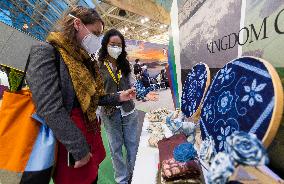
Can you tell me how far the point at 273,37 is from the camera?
1.07 meters

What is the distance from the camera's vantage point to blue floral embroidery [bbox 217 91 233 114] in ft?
3.53

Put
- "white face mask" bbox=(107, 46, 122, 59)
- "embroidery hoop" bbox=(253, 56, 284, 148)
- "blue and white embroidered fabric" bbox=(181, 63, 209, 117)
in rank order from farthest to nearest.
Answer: "white face mask" bbox=(107, 46, 122, 59) → "blue and white embroidered fabric" bbox=(181, 63, 209, 117) → "embroidery hoop" bbox=(253, 56, 284, 148)

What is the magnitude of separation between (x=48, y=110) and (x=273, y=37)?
1100 millimetres

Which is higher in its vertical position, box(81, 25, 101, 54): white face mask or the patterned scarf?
box(81, 25, 101, 54): white face mask

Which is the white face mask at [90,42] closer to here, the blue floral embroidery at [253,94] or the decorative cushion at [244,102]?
the decorative cushion at [244,102]

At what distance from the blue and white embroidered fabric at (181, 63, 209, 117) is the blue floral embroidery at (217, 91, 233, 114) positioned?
0.42 metres

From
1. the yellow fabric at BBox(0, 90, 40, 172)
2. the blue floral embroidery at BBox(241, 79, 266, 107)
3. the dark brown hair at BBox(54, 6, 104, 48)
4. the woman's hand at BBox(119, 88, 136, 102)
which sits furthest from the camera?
the woman's hand at BBox(119, 88, 136, 102)

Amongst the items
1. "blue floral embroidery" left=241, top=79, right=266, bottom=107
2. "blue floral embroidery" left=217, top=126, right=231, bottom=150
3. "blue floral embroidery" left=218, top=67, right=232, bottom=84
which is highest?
"blue floral embroidery" left=218, top=67, right=232, bottom=84

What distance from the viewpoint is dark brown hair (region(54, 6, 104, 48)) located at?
4.52 ft

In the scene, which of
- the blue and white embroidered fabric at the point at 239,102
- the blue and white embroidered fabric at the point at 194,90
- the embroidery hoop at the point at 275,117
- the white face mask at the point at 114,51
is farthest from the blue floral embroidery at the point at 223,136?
the white face mask at the point at 114,51

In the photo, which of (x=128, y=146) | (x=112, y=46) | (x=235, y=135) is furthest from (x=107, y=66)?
(x=235, y=135)

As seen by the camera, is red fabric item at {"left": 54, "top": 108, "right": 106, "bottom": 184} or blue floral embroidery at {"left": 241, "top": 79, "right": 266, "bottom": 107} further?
red fabric item at {"left": 54, "top": 108, "right": 106, "bottom": 184}

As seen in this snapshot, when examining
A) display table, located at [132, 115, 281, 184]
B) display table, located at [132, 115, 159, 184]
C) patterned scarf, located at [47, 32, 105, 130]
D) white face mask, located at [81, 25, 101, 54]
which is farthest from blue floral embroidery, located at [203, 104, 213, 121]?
white face mask, located at [81, 25, 101, 54]

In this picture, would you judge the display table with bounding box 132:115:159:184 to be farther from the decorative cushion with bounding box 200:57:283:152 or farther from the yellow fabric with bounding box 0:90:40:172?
Answer: the yellow fabric with bounding box 0:90:40:172
